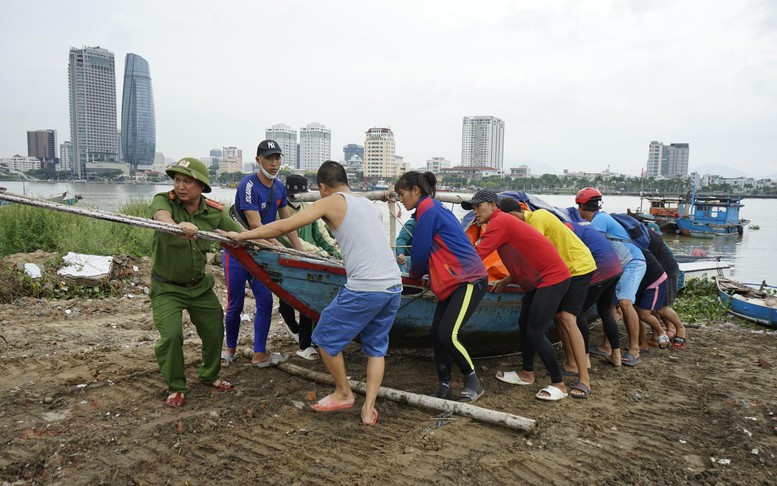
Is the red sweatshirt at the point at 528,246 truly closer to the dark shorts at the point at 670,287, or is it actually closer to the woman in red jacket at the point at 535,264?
the woman in red jacket at the point at 535,264

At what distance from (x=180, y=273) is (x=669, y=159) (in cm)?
16999

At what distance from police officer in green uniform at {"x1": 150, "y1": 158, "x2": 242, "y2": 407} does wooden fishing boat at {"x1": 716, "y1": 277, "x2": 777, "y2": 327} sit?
287 inches

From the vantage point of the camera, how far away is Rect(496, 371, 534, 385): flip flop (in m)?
4.68

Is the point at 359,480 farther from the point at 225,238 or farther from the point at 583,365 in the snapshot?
the point at 583,365

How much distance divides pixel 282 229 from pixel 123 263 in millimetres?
5585

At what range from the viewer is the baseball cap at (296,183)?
17.9 ft

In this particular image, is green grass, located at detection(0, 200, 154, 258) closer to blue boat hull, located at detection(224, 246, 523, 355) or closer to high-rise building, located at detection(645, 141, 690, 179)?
blue boat hull, located at detection(224, 246, 523, 355)

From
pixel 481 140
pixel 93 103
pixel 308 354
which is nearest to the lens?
pixel 308 354

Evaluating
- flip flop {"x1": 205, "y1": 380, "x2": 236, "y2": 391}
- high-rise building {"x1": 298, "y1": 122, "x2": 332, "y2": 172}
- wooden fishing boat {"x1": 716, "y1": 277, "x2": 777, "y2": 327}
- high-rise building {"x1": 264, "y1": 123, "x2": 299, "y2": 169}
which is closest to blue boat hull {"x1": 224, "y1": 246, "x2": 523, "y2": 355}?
flip flop {"x1": 205, "y1": 380, "x2": 236, "y2": 391}

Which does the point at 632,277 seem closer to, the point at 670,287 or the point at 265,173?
the point at 670,287

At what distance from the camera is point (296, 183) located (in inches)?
217

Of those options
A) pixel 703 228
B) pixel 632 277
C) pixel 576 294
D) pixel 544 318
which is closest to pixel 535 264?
pixel 544 318

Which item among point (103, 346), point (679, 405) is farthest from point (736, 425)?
point (103, 346)

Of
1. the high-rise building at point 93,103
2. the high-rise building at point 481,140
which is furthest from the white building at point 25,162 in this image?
the high-rise building at point 481,140
